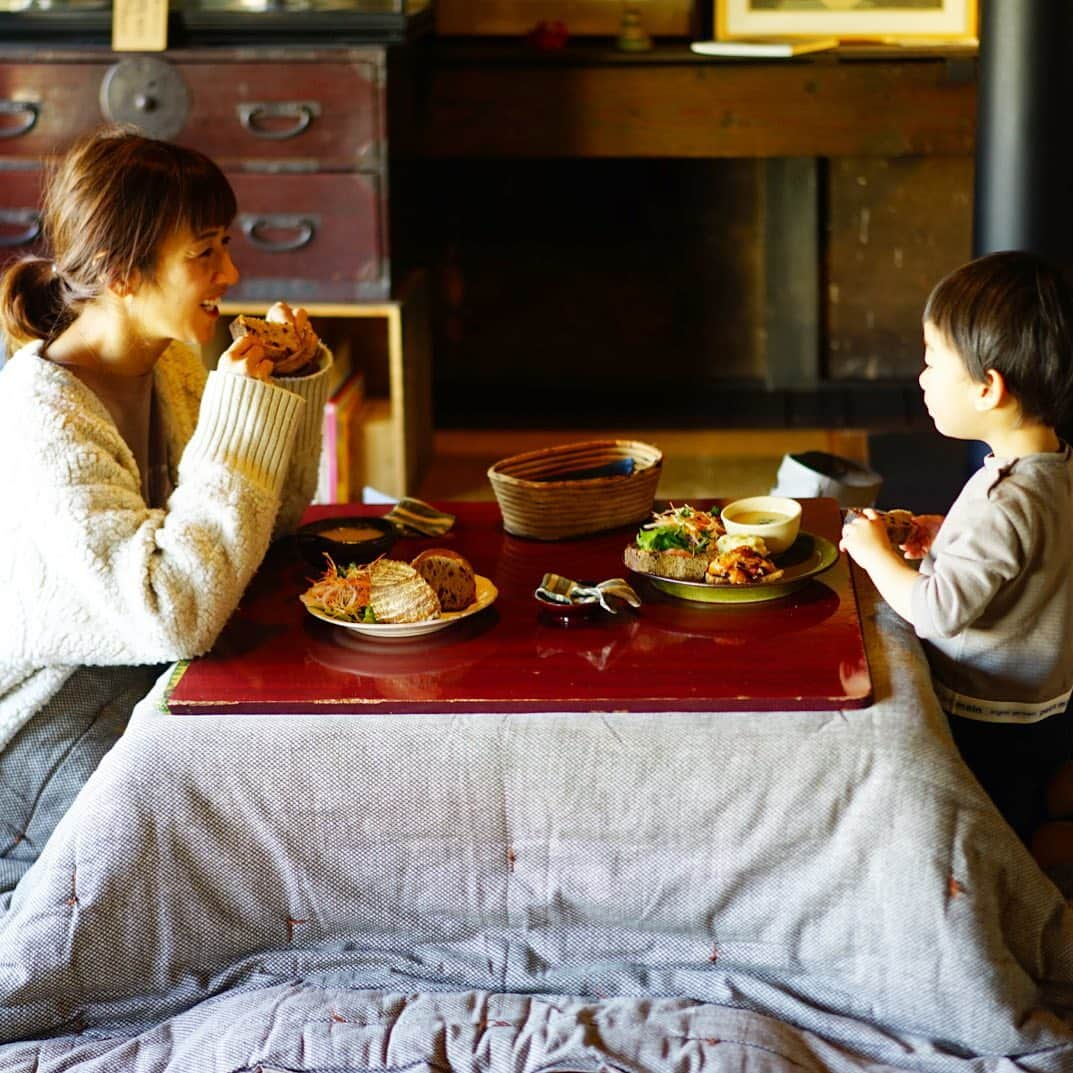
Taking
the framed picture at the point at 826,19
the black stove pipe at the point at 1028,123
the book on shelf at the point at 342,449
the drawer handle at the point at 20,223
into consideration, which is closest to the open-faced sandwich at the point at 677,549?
the black stove pipe at the point at 1028,123

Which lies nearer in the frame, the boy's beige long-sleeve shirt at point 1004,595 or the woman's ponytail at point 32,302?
the boy's beige long-sleeve shirt at point 1004,595

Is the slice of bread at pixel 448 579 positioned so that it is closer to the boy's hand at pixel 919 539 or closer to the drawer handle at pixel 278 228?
the boy's hand at pixel 919 539

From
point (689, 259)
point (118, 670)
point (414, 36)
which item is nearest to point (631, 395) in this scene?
point (689, 259)

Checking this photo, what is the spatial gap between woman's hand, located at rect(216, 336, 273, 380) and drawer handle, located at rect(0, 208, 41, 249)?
1.87 meters

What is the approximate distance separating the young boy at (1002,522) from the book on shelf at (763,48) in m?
2.23

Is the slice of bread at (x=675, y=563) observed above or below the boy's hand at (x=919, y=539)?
above

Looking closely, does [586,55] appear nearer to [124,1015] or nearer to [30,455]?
[30,455]

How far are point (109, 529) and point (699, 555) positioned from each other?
640 mm

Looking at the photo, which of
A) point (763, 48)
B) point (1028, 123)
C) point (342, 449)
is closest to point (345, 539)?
point (1028, 123)

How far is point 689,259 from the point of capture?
4348 mm

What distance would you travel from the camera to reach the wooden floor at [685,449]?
4047mm

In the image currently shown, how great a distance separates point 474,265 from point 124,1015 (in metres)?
3.11

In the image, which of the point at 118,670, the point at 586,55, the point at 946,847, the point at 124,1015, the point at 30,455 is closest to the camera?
the point at 946,847

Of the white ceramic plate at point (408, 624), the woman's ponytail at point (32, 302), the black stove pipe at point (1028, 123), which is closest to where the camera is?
the white ceramic plate at point (408, 624)
